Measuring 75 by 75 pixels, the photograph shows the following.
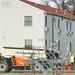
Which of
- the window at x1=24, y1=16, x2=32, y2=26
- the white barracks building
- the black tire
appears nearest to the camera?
the black tire

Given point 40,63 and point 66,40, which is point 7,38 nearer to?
point 66,40

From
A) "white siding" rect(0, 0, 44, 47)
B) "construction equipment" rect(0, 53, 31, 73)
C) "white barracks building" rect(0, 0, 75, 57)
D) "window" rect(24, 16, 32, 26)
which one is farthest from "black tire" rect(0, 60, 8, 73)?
"window" rect(24, 16, 32, 26)

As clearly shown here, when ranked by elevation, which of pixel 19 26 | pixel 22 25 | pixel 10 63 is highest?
pixel 22 25

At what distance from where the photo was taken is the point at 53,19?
47.7 meters

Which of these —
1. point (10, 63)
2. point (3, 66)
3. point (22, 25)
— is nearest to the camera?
point (3, 66)

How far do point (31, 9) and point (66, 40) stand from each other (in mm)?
9402

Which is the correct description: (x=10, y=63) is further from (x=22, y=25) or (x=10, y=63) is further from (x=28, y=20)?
(x=28, y=20)

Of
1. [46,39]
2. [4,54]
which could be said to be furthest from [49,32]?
[4,54]

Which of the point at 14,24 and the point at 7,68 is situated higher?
the point at 14,24

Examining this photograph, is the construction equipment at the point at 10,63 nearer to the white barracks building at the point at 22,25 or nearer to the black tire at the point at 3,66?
the black tire at the point at 3,66

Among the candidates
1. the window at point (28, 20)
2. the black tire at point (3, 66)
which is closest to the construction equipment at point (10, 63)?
the black tire at point (3, 66)

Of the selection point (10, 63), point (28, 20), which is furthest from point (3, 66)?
point (28, 20)

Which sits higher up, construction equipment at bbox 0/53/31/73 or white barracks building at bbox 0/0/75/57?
white barracks building at bbox 0/0/75/57

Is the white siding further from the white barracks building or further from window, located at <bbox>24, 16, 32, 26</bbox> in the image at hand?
window, located at <bbox>24, 16, 32, 26</bbox>
